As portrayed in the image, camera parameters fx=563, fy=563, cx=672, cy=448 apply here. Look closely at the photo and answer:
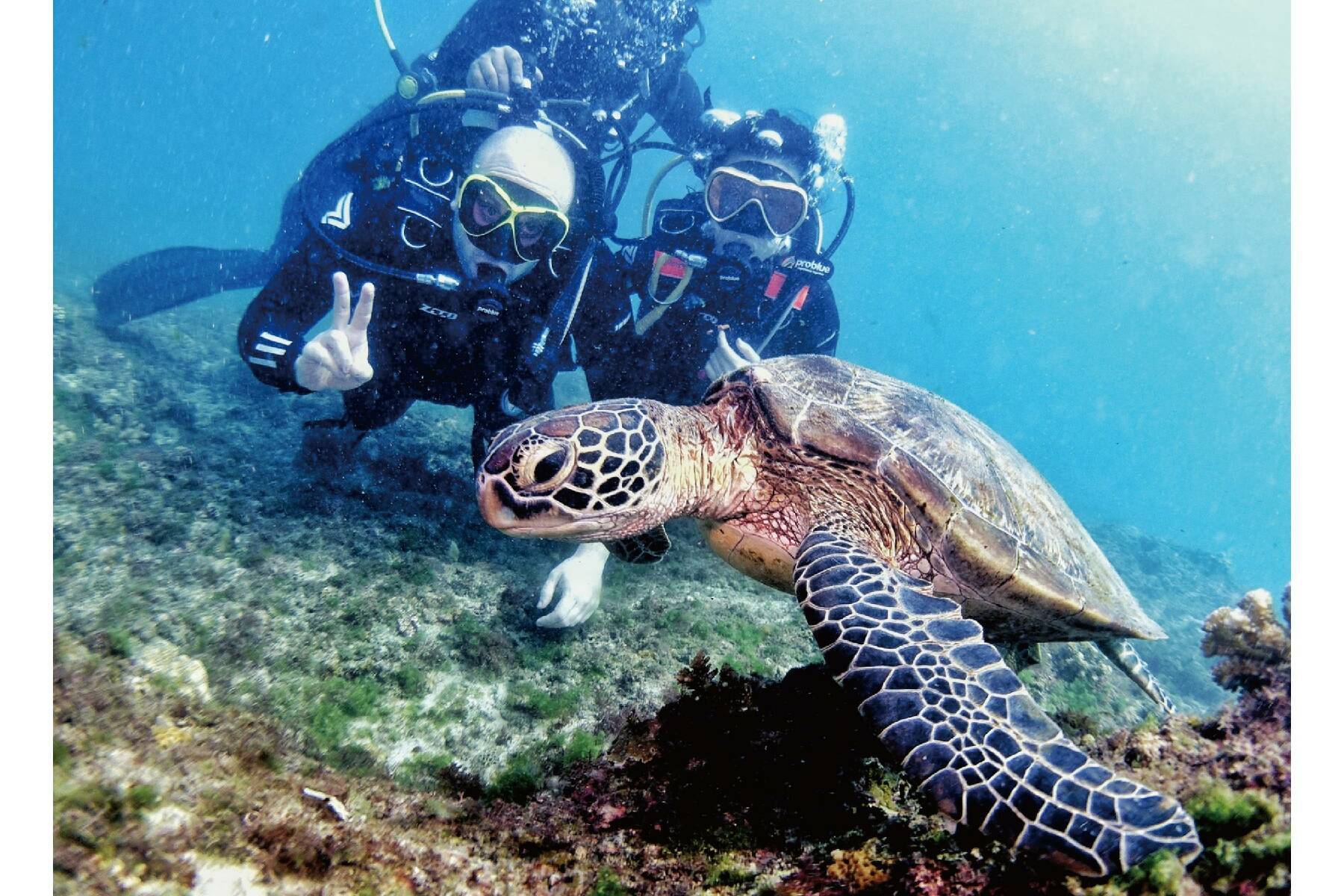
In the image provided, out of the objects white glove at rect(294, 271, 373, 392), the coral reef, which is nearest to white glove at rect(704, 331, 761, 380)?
the coral reef

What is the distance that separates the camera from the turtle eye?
6.93ft

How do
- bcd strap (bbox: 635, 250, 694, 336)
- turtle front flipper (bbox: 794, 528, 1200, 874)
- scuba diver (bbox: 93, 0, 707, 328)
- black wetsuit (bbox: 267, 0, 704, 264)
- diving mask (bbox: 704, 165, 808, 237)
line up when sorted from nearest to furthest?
1. turtle front flipper (bbox: 794, 528, 1200, 874)
2. bcd strap (bbox: 635, 250, 694, 336)
3. diving mask (bbox: 704, 165, 808, 237)
4. scuba diver (bbox: 93, 0, 707, 328)
5. black wetsuit (bbox: 267, 0, 704, 264)

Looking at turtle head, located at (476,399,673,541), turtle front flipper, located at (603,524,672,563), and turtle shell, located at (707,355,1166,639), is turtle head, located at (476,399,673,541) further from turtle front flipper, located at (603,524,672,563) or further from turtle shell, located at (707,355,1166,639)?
turtle front flipper, located at (603,524,672,563)

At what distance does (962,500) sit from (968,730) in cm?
125

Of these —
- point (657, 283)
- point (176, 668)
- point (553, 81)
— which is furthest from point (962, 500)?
point (553, 81)

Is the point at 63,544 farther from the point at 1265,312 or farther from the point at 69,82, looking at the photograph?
the point at 1265,312

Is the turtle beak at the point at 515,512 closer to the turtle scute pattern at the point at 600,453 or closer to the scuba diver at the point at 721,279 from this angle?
the turtle scute pattern at the point at 600,453

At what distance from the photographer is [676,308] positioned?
528 cm

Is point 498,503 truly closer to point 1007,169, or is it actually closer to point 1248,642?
point 1248,642

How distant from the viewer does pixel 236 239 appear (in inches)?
1750

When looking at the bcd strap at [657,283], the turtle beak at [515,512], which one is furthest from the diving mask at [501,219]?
the turtle beak at [515,512]

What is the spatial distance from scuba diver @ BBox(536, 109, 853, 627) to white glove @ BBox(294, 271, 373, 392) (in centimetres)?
227

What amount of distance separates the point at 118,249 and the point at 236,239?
25209 mm

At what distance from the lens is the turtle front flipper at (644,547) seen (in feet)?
10.9
